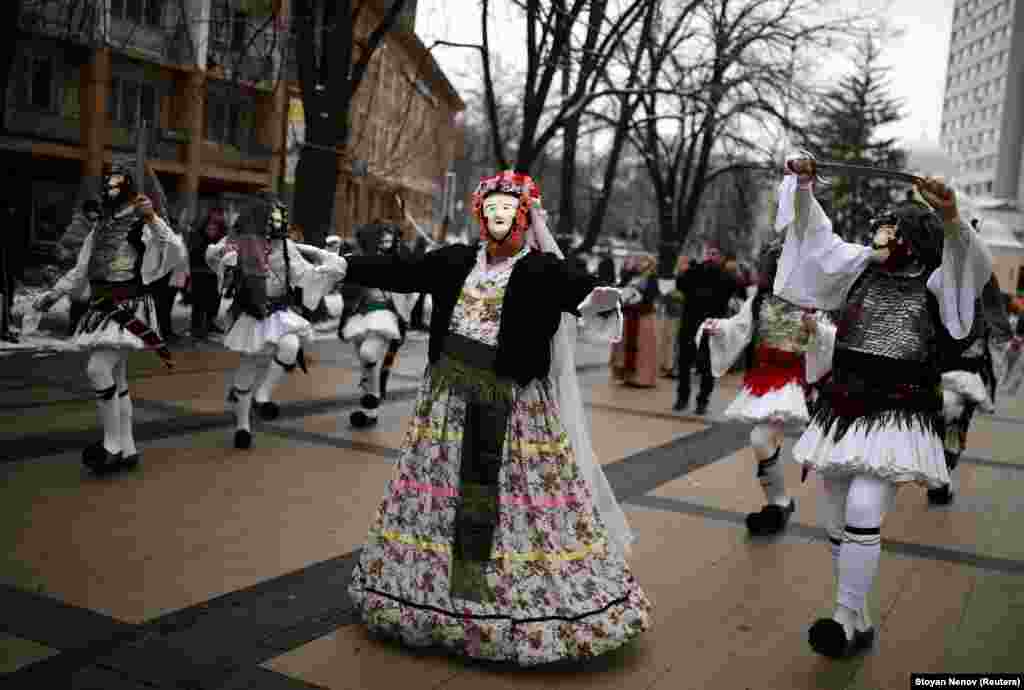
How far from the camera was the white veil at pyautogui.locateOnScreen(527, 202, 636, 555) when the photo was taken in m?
4.70

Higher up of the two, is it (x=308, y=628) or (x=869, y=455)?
(x=869, y=455)

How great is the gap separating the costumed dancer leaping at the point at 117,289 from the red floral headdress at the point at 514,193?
127 inches

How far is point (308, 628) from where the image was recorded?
464cm

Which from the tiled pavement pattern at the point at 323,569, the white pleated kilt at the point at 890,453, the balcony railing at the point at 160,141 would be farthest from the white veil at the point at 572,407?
the balcony railing at the point at 160,141

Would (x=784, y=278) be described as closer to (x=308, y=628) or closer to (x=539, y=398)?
(x=539, y=398)

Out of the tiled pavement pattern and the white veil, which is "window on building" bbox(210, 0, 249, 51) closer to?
the tiled pavement pattern

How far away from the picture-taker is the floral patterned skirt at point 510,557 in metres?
4.30

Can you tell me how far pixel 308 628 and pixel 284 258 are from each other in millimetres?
4791

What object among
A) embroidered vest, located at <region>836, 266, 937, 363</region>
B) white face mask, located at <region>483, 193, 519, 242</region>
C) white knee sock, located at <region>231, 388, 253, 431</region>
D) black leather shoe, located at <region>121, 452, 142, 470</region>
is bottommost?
black leather shoe, located at <region>121, 452, 142, 470</region>

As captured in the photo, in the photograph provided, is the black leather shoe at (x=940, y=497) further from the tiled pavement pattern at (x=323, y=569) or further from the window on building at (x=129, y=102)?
the window on building at (x=129, y=102)

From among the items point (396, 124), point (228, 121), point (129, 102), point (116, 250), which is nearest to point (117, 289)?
point (116, 250)

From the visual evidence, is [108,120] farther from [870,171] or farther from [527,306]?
[870,171]

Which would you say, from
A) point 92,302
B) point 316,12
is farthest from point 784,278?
point 316,12

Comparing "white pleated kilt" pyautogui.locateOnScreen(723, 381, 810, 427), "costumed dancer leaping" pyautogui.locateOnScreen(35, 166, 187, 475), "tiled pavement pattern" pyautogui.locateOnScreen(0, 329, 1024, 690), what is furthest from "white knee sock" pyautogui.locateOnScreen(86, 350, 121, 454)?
"white pleated kilt" pyautogui.locateOnScreen(723, 381, 810, 427)
